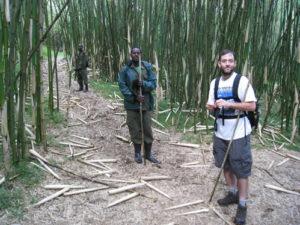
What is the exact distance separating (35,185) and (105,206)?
2.05 ft

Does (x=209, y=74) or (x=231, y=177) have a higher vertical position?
(x=209, y=74)

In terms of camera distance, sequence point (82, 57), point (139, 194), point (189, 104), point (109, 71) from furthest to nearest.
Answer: point (109, 71) < point (82, 57) < point (189, 104) < point (139, 194)

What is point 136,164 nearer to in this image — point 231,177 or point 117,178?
point 117,178

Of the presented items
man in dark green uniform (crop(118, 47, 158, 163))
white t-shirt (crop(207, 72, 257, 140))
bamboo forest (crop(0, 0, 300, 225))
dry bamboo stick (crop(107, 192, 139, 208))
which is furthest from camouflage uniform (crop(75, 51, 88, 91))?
white t-shirt (crop(207, 72, 257, 140))

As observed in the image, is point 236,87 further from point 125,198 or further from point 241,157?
point 125,198

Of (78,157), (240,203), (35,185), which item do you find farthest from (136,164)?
(240,203)

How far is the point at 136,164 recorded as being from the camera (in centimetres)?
294

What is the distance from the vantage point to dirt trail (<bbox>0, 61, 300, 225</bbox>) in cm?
201

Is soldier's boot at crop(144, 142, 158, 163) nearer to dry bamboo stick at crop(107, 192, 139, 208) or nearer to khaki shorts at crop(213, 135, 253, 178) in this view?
dry bamboo stick at crop(107, 192, 139, 208)

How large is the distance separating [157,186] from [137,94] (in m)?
0.97

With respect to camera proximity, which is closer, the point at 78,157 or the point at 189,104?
the point at 78,157

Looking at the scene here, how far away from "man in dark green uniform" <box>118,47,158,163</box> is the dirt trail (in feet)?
1.00

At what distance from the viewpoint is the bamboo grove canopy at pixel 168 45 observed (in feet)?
6.68

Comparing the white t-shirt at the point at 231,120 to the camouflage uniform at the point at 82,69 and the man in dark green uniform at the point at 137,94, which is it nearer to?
the man in dark green uniform at the point at 137,94
